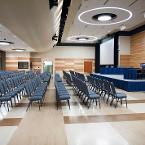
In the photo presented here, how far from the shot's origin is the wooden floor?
354cm

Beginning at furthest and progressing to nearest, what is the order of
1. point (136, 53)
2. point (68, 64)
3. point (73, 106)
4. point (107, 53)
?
point (68, 64)
point (107, 53)
point (136, 53)
point (73, 106)

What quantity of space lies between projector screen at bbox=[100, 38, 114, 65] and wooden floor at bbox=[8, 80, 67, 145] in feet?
48.4

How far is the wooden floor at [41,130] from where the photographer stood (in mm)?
3541

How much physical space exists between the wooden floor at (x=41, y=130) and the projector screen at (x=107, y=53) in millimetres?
14751

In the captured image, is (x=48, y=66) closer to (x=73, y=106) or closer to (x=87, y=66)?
(x=87, y=66)

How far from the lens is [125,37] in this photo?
1791 centimetres

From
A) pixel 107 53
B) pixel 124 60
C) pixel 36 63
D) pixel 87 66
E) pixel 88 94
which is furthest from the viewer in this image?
pixel 36 63

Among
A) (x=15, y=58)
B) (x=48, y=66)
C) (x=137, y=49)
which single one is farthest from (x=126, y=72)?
(x=15, y=58)

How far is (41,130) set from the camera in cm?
412

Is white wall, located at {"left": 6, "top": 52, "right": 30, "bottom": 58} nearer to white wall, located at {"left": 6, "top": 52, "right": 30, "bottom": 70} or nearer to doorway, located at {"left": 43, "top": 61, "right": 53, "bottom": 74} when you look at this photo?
white wall, located at {"left": 6, "top": 52, "right": 30, "bottom": 70}

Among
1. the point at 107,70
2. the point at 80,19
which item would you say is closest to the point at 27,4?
the point at 80,19

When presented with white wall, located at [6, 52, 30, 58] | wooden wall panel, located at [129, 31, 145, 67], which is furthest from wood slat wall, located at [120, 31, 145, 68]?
white wall, located at [6, 52, 30, 58]

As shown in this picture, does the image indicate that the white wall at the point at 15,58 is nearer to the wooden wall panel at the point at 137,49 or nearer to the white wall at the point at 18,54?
the white wall at the point at 18,54

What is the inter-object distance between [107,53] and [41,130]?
17.4 meters
